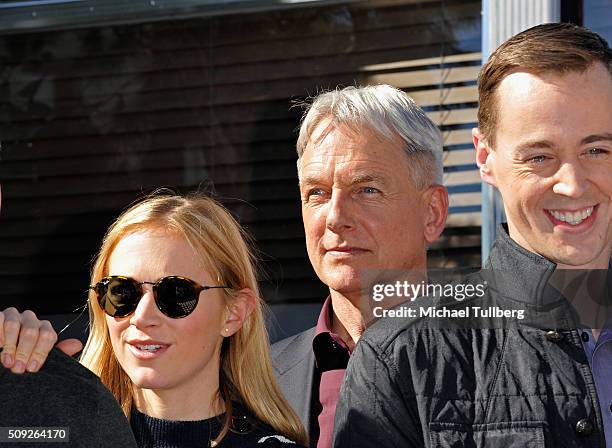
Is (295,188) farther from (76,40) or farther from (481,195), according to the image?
(76,40)

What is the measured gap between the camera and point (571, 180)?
2090 mm

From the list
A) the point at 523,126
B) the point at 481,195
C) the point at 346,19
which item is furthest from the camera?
the point at 346,19

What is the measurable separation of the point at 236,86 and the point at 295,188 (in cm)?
52

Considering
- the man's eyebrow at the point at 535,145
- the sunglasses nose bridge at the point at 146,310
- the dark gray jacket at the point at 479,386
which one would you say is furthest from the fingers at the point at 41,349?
the man's eyebrow at the point at 535,145

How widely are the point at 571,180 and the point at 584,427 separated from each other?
1.61 feet

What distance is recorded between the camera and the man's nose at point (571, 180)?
2.09 metres

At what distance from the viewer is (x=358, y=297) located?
2.73 metres

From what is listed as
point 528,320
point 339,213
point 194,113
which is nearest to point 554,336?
point 528,320

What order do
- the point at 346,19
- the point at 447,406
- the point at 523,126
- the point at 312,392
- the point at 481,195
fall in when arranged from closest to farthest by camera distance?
1. the point at 447,406
2. the point at 523,126
3. the point at 312,392
4. the point at 481,195
5. the point at 346,19

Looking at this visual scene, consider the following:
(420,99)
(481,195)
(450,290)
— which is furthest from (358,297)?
(420,99)

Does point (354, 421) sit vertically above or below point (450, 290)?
below

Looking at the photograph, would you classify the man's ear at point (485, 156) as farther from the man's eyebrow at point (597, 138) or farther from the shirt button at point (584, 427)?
the shirt button at point (584, 427)

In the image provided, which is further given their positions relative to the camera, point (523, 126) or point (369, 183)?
point (369, 183)

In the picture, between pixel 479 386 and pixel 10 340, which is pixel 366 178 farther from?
pixel 10 340
